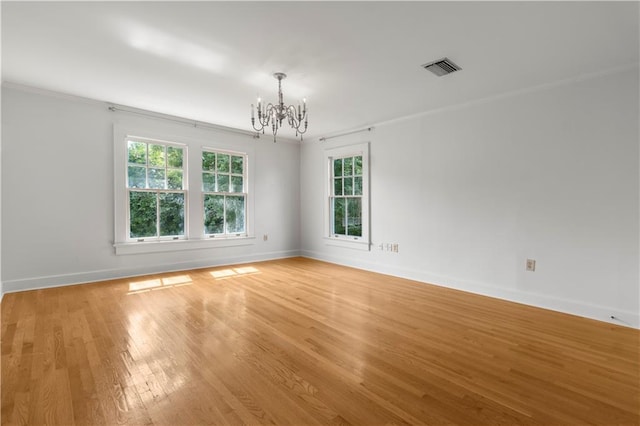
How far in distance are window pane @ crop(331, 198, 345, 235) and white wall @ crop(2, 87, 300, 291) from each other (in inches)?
121

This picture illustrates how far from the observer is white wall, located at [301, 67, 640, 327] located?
3096 mm

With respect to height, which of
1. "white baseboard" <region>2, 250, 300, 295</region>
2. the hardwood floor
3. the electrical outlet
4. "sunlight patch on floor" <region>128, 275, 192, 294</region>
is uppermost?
the electrical outlet

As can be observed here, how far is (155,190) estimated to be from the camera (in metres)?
4.92

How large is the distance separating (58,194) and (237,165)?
274 cm

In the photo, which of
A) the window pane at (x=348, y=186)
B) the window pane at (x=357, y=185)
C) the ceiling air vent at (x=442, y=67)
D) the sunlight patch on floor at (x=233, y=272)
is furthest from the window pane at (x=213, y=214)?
the ceiling air vent at (x=442, y=67)

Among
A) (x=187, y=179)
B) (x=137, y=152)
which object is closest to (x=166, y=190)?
(x=187, y=179)

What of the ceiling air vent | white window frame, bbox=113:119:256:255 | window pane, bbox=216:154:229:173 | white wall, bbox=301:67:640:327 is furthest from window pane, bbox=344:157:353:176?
the ceiling air vent

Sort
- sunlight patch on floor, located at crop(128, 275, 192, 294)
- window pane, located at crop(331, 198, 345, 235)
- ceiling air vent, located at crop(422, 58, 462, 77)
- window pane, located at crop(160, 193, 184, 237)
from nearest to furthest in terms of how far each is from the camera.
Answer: ceiling air vent, located at crop(422, 58, 462, 77) < sunlight patch on floor, located at crop(128, 275, 192, 294) < window pane, located at crop(160, 193, 184, 237) < window pane, located at crop(331, 198, 345, 235)

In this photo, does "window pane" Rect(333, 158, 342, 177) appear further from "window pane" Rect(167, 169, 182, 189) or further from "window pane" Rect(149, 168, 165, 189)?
"window pane" Rect(149, 168, 165, 189)

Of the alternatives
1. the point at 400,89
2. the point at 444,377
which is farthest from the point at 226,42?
the point at 444,377

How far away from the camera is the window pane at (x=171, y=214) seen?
5055 mm

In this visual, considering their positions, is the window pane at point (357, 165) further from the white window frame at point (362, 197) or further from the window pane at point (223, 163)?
the window pane at point (223, 163)

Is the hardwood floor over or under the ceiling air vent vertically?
Answer: under

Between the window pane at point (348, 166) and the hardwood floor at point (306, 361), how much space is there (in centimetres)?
276
